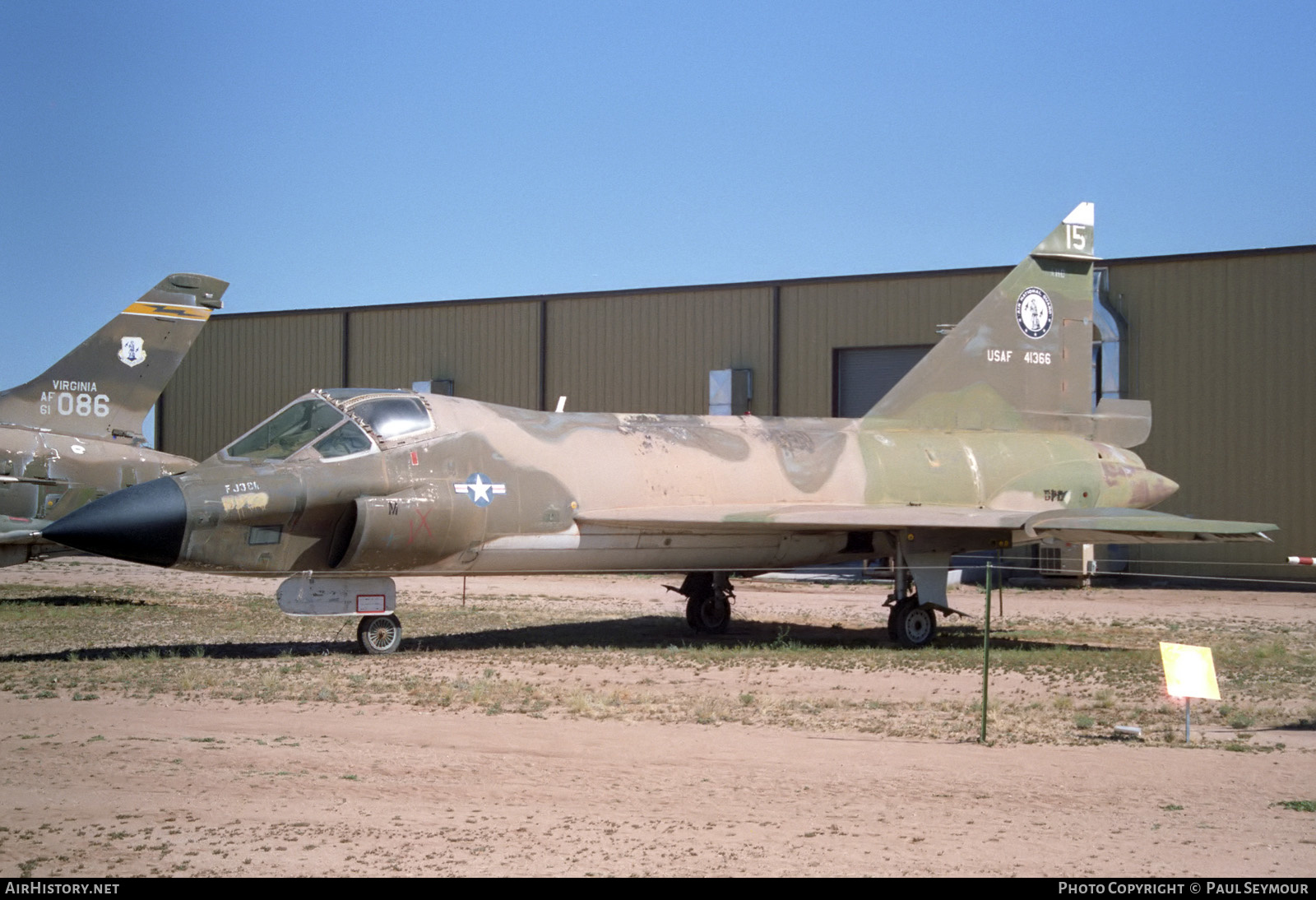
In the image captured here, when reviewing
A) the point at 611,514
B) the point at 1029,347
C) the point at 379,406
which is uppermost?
the point at 1029,347

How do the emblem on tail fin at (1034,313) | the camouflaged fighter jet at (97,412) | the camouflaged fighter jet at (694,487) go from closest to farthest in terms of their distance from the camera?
the camouflaged fighter jet at (694,487)
the emblem on tail fin at (1034,313)
the camouflaged fighter jet at (97,412)

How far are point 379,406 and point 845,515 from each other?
17.1 feet

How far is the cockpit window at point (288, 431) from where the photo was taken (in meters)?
13.1

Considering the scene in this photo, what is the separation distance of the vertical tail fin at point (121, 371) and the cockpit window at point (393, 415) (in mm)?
9285

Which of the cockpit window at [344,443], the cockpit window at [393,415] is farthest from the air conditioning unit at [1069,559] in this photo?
the cockpit window at [344,443]

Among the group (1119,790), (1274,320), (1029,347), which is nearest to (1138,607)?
(1029,347)

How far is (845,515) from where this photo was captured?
14.7 m

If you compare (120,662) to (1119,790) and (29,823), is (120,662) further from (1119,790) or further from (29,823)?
(1119,790)

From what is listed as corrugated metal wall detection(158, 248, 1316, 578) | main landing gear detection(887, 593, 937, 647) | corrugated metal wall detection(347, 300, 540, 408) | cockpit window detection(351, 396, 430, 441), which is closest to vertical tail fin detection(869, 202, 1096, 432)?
main landing gear detection(887, 593, 937, 647)

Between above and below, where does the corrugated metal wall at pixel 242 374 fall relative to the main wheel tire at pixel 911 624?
above

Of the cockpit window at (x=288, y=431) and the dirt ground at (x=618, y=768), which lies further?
the cockpit window at (x=288, y=431)

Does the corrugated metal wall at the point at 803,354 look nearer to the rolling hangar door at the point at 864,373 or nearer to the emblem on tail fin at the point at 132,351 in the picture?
the rolling hangar door at the point at 864,373

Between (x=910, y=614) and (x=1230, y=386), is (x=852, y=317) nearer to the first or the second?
(x=1230, y=386)

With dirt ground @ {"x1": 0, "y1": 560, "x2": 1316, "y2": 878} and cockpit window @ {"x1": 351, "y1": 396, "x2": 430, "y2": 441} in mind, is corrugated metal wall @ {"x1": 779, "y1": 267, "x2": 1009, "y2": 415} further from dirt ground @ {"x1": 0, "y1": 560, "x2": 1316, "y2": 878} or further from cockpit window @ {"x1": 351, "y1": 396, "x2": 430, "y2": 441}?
cockpit window @ {"x1": 351, "y1": 396, "x2": 430, "y2": 441}
